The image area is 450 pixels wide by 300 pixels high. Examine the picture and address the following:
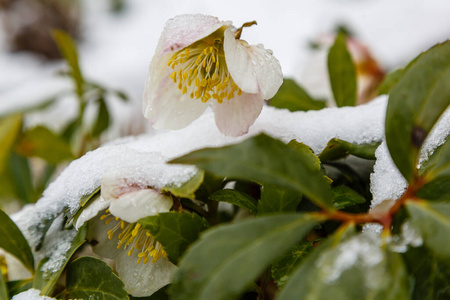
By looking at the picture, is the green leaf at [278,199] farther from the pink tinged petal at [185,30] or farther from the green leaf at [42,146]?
the green leaf at [42,146]

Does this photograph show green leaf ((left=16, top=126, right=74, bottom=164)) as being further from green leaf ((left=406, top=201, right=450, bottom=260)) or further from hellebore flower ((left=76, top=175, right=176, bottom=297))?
green leaf ((left=406, top=201, right=450, bottom=260))

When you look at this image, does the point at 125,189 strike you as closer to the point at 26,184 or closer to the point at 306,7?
the point at 26,184

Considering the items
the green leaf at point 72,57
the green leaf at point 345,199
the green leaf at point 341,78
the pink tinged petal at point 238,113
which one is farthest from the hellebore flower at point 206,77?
the green leaf at point 72,57

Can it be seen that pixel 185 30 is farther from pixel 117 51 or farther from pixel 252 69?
pixel 117 51

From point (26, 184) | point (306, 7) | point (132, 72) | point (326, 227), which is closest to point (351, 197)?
point (326, 227)

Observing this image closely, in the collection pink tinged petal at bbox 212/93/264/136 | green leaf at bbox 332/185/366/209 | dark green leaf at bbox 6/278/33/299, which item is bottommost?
dark green leaf at bbox 6/278/33/299

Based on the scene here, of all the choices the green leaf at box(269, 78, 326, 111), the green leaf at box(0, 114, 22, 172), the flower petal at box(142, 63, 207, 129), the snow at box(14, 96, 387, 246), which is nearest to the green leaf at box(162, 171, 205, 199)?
the snow at box(14, 96, 387, 246)
